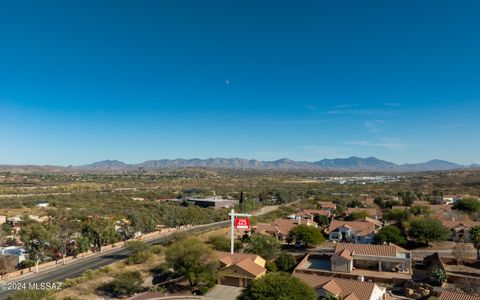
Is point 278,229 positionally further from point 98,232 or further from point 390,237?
point 98,232

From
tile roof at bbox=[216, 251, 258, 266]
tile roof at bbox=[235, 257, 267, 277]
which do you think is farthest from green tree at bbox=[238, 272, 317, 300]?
tile roof at bbox=[216, 251, 258, 266]

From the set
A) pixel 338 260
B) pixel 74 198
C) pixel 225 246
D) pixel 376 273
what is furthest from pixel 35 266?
pixel 74 198

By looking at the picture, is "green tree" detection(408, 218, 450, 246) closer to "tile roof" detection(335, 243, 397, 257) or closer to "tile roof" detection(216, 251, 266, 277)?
"tile roof" detection(335, 243, 397, 257)

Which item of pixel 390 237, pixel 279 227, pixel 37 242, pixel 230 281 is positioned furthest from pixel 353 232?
pixel 37 242

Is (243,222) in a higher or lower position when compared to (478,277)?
higher

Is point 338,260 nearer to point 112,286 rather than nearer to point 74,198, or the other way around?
point 112,286

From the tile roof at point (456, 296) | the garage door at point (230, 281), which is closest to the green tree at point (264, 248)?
the garage door at point (230, 281)
